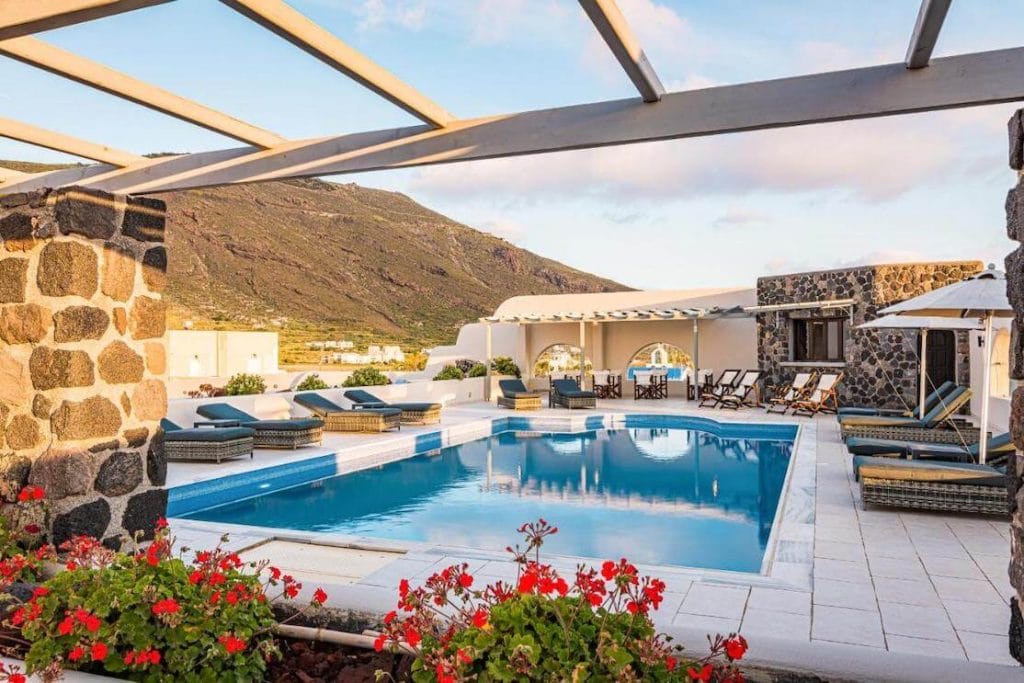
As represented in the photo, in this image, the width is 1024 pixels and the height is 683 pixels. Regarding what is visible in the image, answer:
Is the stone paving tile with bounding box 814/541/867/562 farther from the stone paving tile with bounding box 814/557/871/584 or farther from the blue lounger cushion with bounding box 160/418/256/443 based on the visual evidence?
the blue lounger cushion with bounding box 160/418/256/443

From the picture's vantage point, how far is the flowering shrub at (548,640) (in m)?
1.85

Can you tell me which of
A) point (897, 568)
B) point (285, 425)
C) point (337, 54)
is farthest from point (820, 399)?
point (337, 54)

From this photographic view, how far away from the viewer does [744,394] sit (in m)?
16.0

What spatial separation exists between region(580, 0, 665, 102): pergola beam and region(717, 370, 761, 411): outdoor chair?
13237 mm

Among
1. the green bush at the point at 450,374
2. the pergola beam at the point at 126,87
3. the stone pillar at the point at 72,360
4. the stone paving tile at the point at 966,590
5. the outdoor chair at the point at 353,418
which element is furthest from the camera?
the green bush at the point at 450,374

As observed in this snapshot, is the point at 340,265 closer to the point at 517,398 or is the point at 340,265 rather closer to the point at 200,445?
the point at 517,398

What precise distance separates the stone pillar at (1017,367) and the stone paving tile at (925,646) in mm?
821

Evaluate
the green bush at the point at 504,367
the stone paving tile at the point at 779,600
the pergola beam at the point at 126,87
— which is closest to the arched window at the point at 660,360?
the green bush at the point at 504,367

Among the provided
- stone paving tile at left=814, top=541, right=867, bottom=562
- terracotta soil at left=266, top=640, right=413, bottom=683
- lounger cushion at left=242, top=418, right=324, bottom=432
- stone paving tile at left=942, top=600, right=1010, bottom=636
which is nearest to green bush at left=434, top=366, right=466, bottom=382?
lounger cushion at left=242, top=418, right=324, bottom=432

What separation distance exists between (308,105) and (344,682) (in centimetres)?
302

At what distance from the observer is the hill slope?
4116 centimetres

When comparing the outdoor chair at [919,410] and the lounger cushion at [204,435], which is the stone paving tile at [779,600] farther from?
the outdoor chair at [919,410]

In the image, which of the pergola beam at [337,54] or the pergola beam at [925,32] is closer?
the pergola beam at [925,32]

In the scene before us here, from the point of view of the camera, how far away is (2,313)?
3.40m
